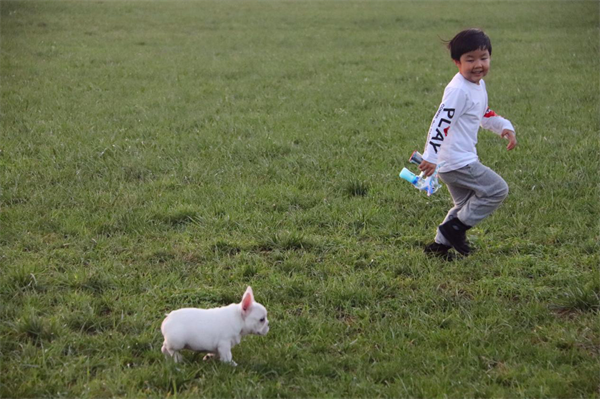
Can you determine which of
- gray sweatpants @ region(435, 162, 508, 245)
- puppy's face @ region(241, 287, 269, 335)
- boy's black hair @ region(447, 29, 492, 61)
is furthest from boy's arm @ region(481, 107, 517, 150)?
puppy's face @ region(241, 287, 269, 335)

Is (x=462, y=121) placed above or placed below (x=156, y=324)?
above

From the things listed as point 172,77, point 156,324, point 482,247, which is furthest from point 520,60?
point 156,324

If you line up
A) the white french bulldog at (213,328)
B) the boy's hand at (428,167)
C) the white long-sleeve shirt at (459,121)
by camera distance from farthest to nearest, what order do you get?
the white long-sleeve shirt at (459,121) → the boy's hand at (428,167) → the white french bulldog at (213,328)

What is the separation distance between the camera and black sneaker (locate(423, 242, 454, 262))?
5820 millimetres

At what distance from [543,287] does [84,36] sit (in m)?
17.0

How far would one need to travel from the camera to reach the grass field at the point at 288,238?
13.5ft

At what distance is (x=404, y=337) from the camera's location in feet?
14.9

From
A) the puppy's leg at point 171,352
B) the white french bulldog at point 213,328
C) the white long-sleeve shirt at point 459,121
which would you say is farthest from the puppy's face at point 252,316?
the white long-sleeve shirt at point 459,121

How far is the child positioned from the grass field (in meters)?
0.38

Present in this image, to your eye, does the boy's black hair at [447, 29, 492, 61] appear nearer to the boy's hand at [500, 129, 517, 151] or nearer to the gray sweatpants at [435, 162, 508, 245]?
the boy's hand at [500, 129, 517, 151]

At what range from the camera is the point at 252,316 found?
406 centimetres

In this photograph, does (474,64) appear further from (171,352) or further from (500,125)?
(171,352)

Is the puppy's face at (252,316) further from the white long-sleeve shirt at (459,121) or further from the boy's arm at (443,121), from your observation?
the white long-sleeve shirt at (459,121)

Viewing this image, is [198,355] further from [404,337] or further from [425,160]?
[425,160]
